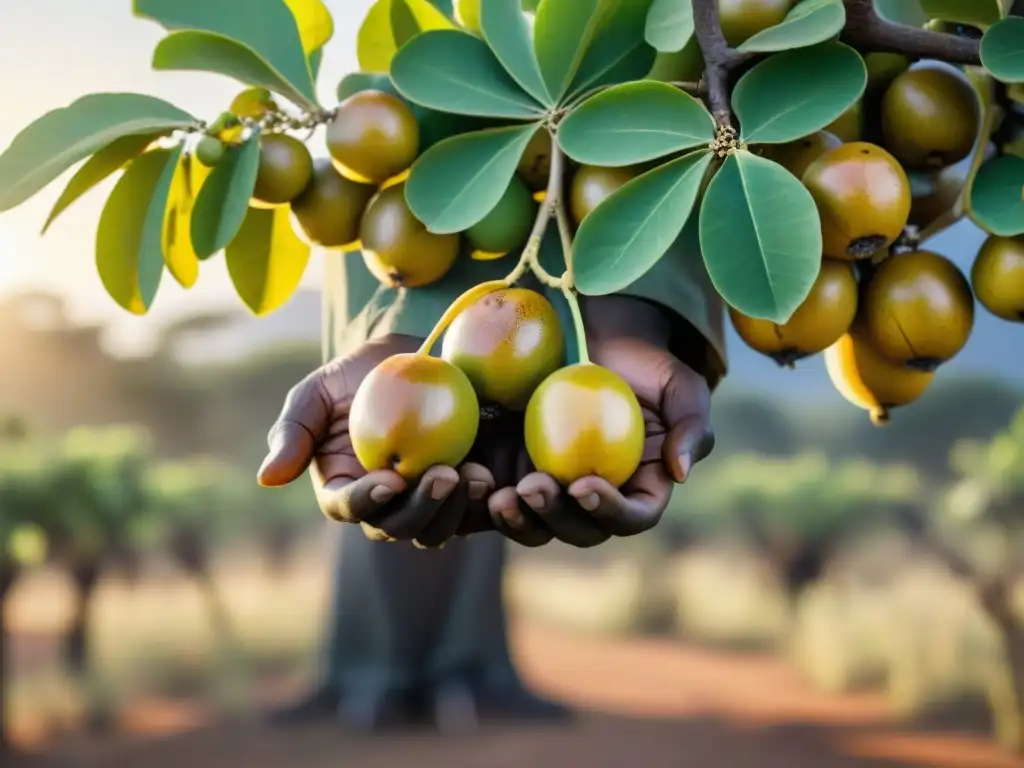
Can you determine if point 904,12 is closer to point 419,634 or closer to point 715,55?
point 715,55

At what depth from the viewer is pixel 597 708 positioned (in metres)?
6.50

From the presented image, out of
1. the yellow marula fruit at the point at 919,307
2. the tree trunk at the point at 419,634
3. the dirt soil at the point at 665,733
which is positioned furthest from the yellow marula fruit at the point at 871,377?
the dirt soil at the point at 665,733

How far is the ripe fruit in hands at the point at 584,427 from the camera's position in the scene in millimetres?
349

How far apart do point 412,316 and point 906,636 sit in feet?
20.5

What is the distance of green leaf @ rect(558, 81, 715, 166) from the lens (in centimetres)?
39

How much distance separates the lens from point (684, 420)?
1.27 ft

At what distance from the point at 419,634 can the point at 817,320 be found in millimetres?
2811

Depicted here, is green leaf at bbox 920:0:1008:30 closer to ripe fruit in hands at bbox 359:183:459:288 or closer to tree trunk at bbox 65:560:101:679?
ripe fruit in hands at bbox 359:183:459:288

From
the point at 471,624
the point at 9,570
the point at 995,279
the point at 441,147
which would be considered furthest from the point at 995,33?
the point at 9,570

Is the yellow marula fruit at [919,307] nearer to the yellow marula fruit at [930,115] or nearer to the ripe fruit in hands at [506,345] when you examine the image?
the yellow marula fruit at [930,115]

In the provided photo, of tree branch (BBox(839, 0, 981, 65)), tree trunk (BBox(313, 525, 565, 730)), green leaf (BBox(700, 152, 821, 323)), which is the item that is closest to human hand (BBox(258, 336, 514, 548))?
green leaf (BBox(700, 152, 821, 323))

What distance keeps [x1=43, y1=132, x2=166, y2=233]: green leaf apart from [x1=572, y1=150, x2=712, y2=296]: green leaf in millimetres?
195

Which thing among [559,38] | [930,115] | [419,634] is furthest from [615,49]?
[419,634]

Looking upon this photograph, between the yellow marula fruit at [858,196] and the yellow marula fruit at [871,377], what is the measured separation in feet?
0.27
